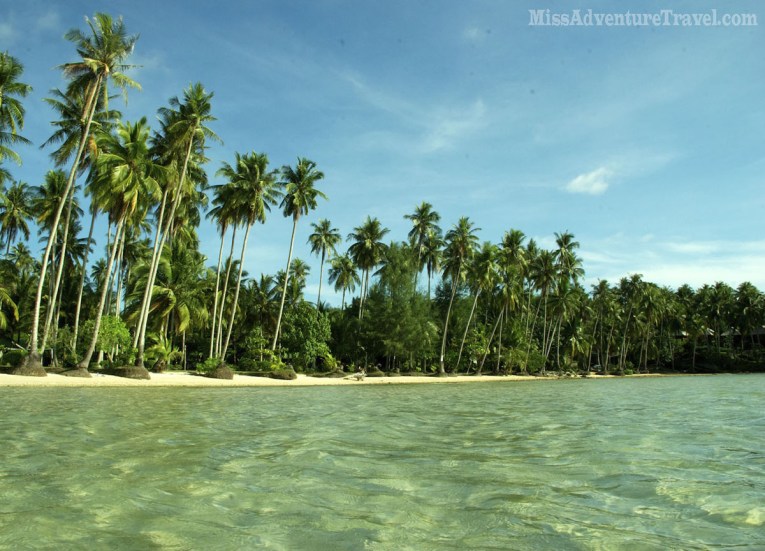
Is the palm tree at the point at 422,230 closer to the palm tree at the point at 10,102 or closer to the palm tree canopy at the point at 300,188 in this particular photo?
the palm tree canopy at the point at 300,188

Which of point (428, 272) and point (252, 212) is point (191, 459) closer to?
point (252, 212)

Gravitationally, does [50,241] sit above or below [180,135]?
below

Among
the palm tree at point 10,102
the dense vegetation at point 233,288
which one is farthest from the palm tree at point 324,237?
the palm tree at point 10,102

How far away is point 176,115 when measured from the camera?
3353 centimetres

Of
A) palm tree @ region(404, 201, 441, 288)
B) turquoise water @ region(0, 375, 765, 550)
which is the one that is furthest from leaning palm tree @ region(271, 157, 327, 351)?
turquoise water @ region(0, 375, 765, 550)

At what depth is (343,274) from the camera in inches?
2554

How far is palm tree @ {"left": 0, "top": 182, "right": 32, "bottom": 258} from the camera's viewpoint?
142 feet

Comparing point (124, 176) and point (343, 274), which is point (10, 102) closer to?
point (124, 176)

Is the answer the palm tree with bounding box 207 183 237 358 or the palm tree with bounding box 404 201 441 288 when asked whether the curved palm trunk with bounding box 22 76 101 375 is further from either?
the palm tree with bounding box 404 201 441 288

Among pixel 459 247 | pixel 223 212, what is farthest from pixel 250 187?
pixel 459 247

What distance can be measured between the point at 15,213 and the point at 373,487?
4949cm

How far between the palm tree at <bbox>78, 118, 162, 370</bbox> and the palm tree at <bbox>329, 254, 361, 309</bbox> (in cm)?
3452

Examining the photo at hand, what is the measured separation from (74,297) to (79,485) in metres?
52.7

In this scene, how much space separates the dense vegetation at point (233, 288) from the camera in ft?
97.5
